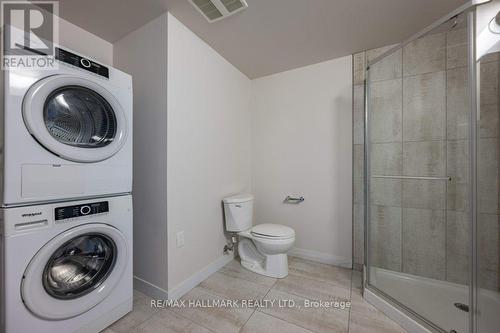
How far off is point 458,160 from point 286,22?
1.55 meters

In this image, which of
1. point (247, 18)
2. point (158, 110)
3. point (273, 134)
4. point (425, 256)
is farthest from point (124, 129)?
point (425, 256)

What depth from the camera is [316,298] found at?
5.06 ft

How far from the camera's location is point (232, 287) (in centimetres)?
169

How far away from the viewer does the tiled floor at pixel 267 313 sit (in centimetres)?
126

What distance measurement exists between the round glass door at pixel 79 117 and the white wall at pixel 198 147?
1.23 feet

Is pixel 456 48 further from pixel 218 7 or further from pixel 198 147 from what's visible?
pixel 198 147

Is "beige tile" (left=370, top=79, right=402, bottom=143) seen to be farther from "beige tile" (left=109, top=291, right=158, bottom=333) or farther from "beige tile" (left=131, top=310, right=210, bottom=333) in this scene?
"beige tile" (left=109, top=291, right=158, bottom=333)

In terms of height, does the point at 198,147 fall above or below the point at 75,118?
below

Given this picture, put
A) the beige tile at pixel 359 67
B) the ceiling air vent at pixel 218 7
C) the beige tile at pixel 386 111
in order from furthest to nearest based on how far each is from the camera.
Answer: the beige tile at pixel 359 67 → the beige tile at pixel 386 111 → the ceiling air vent at pixel 218 7

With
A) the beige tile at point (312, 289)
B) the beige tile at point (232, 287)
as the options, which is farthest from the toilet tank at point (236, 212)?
the beige tile at point (312, 289)

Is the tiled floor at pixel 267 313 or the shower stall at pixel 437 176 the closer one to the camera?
the shower stall at pixel 437 176

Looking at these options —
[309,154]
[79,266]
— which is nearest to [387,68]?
[309,154]

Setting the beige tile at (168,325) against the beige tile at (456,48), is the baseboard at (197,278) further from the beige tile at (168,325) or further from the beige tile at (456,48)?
the beige tile at (456,48)

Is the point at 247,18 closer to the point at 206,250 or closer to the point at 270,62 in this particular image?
the point at 270,62
